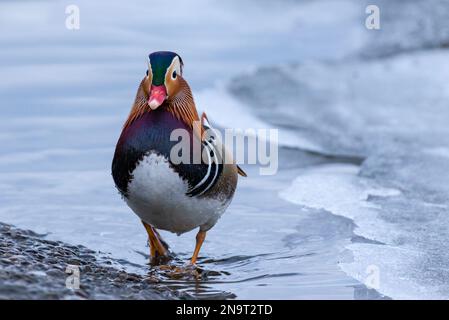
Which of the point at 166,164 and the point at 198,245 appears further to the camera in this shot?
the point at 198,245

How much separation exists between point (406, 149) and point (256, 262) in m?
3.39

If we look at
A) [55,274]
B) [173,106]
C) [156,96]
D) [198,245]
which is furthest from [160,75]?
[55,274]

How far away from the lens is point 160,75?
543 cm

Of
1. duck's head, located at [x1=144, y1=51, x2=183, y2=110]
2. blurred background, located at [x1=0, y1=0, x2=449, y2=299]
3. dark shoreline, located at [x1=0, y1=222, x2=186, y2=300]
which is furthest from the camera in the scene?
blurred background, located at [x1=0, y1=0, x2=449, y2=299]

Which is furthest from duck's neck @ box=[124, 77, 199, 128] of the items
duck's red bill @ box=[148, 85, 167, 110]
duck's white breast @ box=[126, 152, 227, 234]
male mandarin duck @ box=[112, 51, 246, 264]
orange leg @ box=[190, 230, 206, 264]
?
orange leg @ box=[190, 230, 206, 264]

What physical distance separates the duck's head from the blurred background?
106cm

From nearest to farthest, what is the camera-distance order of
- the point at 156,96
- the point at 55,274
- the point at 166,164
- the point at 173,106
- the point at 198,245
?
the point at 55,274 < the point at 166,164 < the point at 156,96 < the point at 173,106 < the point at 198,245

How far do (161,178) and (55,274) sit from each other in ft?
2.66

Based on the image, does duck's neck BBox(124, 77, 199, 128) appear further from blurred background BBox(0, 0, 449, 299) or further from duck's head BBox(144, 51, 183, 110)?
blurred background BBox(0, 0, 449, 299)

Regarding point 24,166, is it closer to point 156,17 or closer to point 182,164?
point 182,164

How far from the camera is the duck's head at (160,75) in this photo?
17.7 feet

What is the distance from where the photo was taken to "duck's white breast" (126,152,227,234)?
5.27 meters

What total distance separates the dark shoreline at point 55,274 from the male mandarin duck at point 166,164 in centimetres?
42

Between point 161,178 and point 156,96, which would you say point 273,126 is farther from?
point 161,178
